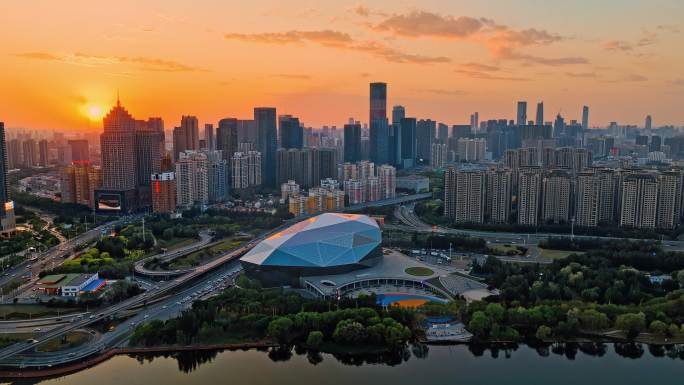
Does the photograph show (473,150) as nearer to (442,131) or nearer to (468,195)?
(442,131)

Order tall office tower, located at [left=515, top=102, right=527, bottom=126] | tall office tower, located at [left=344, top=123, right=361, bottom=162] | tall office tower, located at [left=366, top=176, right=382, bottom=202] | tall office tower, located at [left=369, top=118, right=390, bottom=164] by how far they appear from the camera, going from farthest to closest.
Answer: tall office tower, located at [left=515, top=102, right=527, bottom=126] → tall office tower, located at [left=369, top=118, right=390, bottom=164] → tall office tower, located at [left=344, top=123, right=361, bottom=162] → tall office tower, located at [left=366, top=176, right=382, bottom=202]

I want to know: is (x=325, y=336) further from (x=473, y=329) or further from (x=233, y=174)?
(x=233, y=174)

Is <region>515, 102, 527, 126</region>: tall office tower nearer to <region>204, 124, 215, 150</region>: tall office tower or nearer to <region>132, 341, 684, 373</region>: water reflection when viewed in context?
<region>204, 124, 215, 150</region>: tall office tower

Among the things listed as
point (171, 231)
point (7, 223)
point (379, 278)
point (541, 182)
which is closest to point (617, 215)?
point (541, 182)

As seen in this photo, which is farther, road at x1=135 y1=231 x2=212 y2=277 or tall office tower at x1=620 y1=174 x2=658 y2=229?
tall office tower at x1=620 y1=174 x2=658 y2=229

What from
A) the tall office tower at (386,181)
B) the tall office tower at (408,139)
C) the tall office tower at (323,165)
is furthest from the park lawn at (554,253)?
the tall office tower at (408,139)

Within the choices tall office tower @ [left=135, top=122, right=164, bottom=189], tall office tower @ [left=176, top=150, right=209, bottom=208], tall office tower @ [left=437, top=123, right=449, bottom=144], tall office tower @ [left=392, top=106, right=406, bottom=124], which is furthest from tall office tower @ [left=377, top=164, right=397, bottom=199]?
tall office tower @ [left=437, top=123, right=449, bottom=144]
